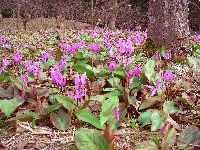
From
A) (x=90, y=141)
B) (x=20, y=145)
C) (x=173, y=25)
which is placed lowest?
(x=20, y=145)

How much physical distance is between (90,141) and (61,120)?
1.44 ft

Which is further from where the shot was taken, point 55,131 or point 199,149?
point 55,131

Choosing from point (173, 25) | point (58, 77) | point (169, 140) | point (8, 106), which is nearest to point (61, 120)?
point (58, 77)

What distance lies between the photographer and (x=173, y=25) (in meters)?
3.30

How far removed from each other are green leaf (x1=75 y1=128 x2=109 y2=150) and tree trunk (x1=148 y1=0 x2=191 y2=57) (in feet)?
8.20

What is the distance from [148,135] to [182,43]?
2240 millimetres

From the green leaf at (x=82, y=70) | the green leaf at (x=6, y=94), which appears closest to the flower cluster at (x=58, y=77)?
the green leaf at (x=6, y=94)

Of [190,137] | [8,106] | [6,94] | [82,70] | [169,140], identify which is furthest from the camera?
[82,70]

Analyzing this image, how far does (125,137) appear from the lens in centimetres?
152

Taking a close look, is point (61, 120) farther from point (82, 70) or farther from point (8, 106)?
point (82, 70)

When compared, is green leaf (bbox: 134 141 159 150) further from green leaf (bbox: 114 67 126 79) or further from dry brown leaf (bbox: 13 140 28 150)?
green leaf (bbox: 114 67 126 79)

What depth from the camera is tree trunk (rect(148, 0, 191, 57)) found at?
327 cm

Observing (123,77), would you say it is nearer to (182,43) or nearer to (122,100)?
(122,100)

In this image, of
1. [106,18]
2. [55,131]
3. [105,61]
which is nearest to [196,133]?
[55,131]
